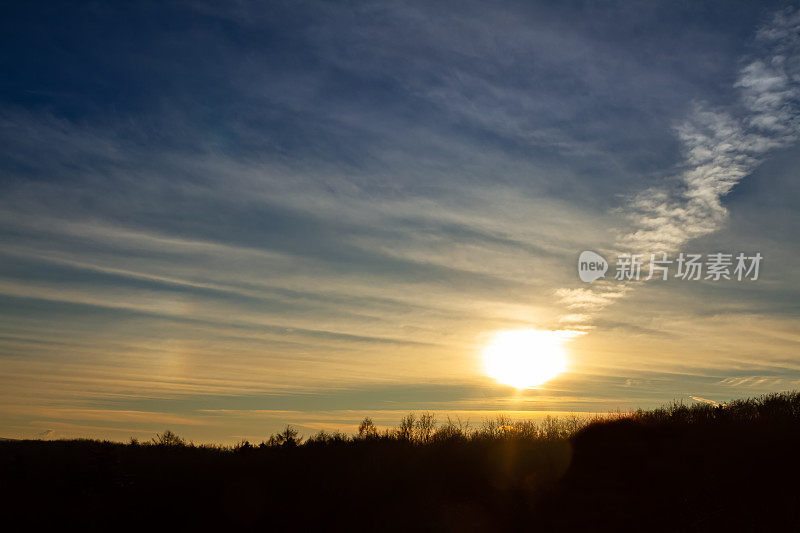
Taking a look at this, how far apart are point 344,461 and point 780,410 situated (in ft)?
51.6

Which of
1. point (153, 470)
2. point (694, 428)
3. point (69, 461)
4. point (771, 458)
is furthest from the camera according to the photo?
point (69, 461)

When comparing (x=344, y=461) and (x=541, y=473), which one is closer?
(x=541, y=473)

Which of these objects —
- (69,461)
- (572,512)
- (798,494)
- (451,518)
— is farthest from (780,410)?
(69,461)

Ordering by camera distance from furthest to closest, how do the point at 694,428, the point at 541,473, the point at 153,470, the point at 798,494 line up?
1. the point at 153,470
2. the point at 694,428
3. the point at 541,473
4. the point at 798,494

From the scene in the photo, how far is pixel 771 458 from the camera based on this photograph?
1677cm

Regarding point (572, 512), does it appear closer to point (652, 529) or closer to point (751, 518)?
point (652, 529)

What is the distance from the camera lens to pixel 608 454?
740 inches

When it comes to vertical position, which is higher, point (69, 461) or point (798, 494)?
point (798, 494)

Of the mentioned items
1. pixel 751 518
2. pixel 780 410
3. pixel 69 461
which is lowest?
pixel 69 461

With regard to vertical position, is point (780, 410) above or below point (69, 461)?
above

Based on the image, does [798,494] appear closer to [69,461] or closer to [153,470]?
[153,470]

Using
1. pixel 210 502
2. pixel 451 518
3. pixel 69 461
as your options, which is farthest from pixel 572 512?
pixel 69 461

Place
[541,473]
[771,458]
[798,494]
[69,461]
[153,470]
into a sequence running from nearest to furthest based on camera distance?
[798,494], [771,458], [541,473], [153,470], [69,461]

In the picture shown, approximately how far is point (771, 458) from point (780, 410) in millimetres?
4862
